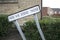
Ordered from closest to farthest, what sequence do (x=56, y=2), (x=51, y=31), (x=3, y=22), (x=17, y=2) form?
(x=51, y=31) < (x=3, y=22) < (x=17, y=2) < (x=56, y=2)

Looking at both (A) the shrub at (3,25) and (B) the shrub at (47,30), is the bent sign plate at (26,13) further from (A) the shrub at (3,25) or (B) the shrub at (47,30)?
(A) the shrub at (3,25)

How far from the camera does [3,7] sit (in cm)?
1397

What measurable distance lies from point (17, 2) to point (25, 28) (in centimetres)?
365

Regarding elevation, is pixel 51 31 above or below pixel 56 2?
above

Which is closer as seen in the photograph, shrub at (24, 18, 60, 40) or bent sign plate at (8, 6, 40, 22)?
bent sign plate at (8, 6, 40, 22)

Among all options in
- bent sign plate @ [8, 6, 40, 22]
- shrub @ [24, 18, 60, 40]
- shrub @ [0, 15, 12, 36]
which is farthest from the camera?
shrub @ [0, 15, 12, 36]

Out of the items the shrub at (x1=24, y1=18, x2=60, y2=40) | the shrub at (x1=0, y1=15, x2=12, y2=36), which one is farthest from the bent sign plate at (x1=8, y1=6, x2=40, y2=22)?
the shrub at (x1=0, y1=15, x2=12, y2=36)

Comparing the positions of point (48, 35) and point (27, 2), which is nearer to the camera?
point (48, 35)

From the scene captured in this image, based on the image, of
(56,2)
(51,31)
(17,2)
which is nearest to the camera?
(51,31)

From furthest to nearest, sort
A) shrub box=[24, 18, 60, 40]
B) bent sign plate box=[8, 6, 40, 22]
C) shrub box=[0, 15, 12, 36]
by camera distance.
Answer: shrub box=[0, 15, 12, 36] → shrub box=[24, 18, 60, 40] → bent sign plate box=[8, 6, 40, 22]

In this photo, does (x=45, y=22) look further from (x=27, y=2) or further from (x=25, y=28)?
(x=27, y=2)

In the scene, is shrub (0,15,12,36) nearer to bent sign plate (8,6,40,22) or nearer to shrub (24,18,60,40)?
shrub (24,18,60,40)

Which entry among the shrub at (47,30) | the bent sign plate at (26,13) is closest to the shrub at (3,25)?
the shrub at (47,30)

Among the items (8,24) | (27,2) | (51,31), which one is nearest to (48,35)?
(51,31)
